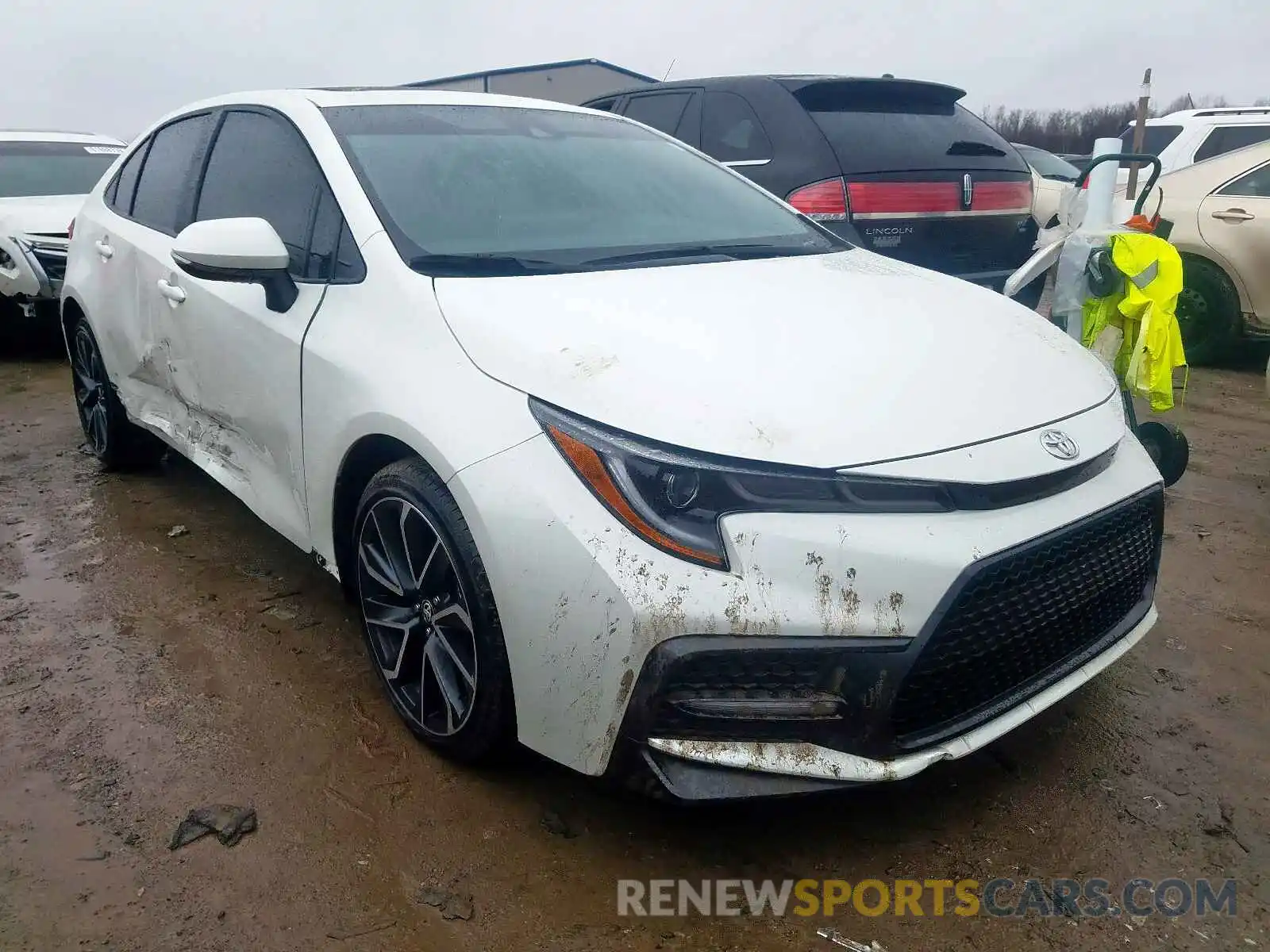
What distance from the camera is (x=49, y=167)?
8016mm

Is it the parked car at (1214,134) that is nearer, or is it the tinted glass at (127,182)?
the tinted glass at (127,182)

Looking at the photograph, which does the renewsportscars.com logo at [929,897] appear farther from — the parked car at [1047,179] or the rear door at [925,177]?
the parked car at [1047,179]

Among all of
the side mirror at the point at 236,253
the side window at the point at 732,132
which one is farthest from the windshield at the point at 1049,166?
the side mirror at the point at 236,253

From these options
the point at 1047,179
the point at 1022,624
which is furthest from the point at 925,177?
the point at 1047,179

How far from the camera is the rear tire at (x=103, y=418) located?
415 centimetres

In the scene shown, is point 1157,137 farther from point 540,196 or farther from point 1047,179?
point 540,196

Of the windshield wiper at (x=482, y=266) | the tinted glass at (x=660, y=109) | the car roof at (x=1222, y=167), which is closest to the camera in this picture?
the windshield wiper at (x=482, y=266)

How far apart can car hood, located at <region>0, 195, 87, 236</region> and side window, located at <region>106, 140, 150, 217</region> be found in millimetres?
3382

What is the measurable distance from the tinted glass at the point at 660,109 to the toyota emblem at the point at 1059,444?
4.11 meters

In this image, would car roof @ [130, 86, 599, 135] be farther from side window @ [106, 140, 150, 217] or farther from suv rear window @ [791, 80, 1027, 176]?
suv rear window @ [791, 80, 1027, 176]

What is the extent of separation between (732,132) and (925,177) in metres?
1.08

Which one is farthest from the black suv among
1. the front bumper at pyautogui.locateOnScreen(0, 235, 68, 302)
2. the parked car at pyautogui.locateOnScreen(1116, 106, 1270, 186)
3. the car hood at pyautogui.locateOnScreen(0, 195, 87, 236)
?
the car hood at pyautogui.locateOnScreen(0, 195, 87, 236)

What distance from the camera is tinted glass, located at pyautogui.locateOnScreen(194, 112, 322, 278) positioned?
8.75 ft

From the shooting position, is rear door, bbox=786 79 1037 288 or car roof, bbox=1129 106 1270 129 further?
car roof, bbox=1129 106 1270 129
